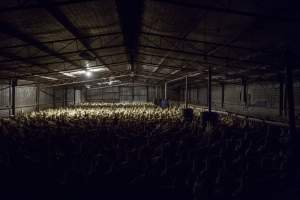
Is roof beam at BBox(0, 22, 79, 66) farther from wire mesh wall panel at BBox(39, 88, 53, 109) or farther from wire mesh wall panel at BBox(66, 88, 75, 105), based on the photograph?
wire mesh wall panel at BBox(66, 88, 75, 105)

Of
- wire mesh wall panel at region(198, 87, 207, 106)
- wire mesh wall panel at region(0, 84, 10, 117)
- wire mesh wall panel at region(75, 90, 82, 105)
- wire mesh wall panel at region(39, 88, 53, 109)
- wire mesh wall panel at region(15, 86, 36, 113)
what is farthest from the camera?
wire mesh wall panel at region(75, 90, 82, 105)

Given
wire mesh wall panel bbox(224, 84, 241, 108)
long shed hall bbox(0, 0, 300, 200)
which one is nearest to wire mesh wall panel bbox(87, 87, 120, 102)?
wire mesh wall panel bbox(224, 84, 241, 108)

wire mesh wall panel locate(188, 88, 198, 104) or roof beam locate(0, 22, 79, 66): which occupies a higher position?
roof beam locate(0, 22, 79, 66)

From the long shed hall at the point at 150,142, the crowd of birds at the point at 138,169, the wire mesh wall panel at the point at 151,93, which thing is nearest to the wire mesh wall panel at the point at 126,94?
the wire mesh wall panel at the point at 151,93

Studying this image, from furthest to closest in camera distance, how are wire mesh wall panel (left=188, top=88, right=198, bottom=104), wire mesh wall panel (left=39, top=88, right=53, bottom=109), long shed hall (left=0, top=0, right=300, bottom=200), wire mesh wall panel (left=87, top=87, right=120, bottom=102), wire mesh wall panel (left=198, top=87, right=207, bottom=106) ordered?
1. wire mesh wall panel (left=87, top=87, right=120, bottom=102)
2. wire mesh wall panel (left=188, top=88, right=198, bottom=104)
3. wire mesh wall panel (left=198, top=87, right=207, bottom=106)
4. wire mesh wall panel (left=39, top=88, right=53, bottom=109)
5. long shed hall (left=0, top=0, right=300, bottom=200)

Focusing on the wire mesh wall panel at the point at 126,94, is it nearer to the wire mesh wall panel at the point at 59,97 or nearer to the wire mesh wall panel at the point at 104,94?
the wire mesh wall panel at the point at 104,94

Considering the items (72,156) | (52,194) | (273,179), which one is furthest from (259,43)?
(52,194)

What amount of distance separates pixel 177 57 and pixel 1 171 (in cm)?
1280

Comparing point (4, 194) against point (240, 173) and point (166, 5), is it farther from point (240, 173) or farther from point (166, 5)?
point (166, 5)

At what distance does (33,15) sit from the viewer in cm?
722

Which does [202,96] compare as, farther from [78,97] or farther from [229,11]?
[229,11]

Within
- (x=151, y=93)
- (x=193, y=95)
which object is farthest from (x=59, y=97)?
(x=193, y=95)

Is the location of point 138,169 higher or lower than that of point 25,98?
lower

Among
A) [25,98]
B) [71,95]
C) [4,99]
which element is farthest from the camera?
[71,95]
